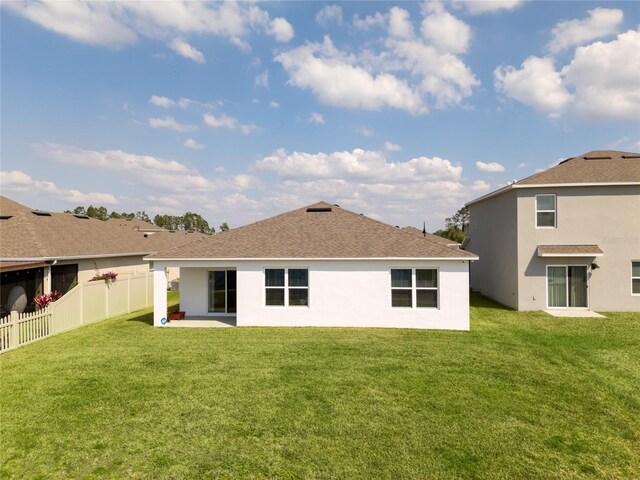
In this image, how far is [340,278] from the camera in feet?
44.7

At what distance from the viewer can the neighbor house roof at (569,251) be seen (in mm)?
15680

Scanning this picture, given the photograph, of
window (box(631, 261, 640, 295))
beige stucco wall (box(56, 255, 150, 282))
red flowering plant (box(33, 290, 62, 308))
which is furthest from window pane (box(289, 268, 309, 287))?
window (box(631, 261, 640, 295))

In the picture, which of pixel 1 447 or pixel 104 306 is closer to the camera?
pixel 1 447

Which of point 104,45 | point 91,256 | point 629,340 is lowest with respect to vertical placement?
point 629,340

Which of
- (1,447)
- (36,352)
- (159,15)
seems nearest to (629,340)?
(1,447)

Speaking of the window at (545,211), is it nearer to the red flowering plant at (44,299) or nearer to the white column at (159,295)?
the white column at (159,295)

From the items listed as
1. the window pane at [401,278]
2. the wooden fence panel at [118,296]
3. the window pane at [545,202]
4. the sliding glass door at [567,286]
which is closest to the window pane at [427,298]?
the window pane at [401,278]

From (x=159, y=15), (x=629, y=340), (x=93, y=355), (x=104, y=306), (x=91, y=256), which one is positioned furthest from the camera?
(x=91, y=256)

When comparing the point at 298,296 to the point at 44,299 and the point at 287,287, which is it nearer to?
the point at 287,287

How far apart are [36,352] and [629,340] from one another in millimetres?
19161

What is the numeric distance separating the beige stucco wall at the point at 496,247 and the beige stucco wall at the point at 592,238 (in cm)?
51

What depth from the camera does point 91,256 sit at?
18.0 metres

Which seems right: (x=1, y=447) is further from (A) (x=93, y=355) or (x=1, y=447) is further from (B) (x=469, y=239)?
(B) (x=469, y=239)

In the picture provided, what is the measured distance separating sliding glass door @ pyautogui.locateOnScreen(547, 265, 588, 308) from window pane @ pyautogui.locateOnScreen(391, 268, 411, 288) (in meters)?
8.25
